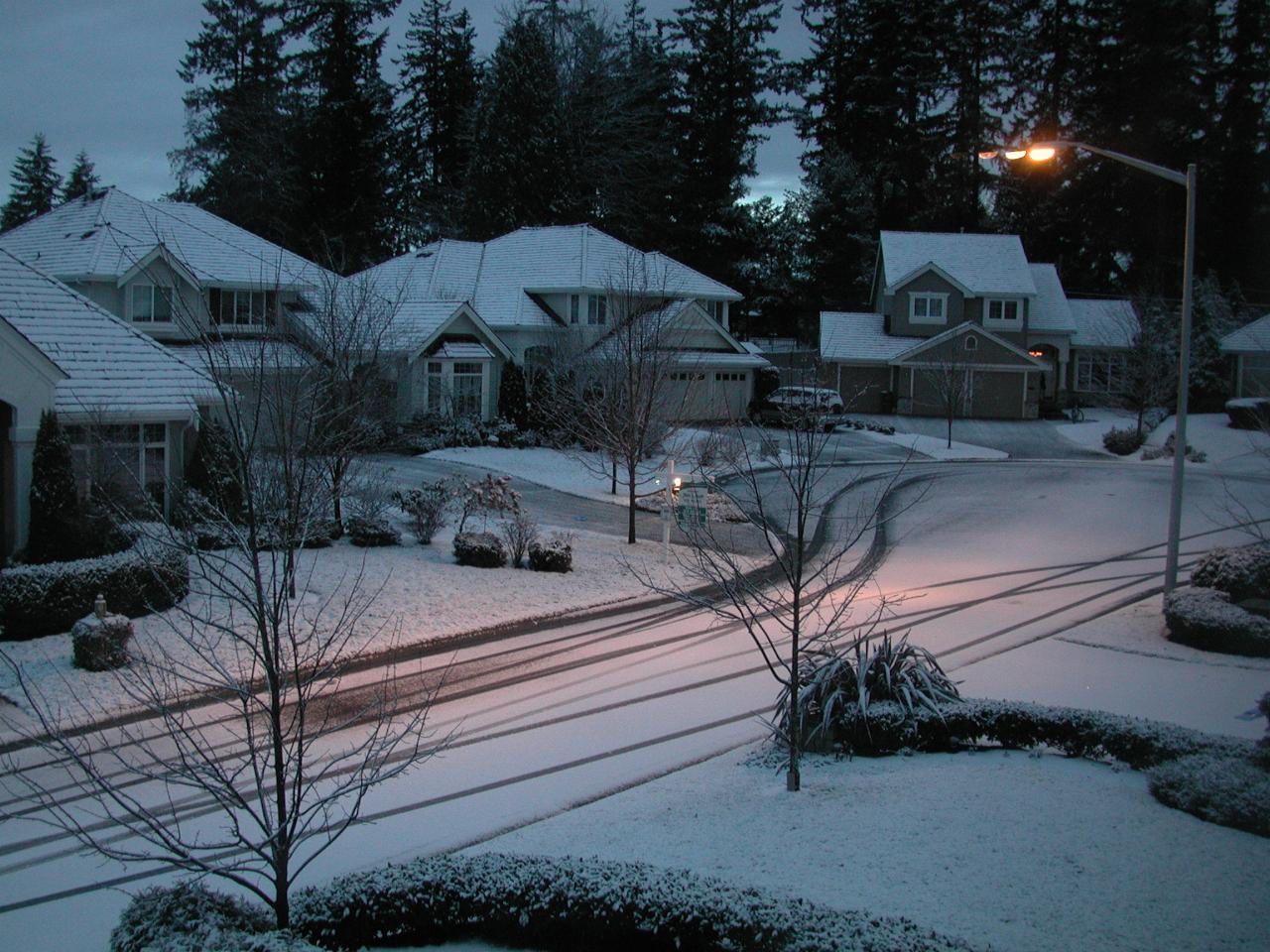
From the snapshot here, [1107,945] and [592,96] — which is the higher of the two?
[592,96]

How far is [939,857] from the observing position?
25.8 ft

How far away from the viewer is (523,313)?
148ft

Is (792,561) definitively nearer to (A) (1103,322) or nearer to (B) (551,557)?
(B) (551,557)

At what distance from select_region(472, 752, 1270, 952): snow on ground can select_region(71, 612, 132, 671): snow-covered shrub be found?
7527mm

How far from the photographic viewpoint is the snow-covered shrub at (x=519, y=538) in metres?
21.6

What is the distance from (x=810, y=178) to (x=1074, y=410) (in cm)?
2177

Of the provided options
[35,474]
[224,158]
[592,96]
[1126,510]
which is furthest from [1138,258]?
[35,474]

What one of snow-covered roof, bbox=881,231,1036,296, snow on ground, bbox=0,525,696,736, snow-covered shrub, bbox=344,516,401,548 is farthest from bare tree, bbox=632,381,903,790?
snow-covered roof, bbox=881,231,1036,296

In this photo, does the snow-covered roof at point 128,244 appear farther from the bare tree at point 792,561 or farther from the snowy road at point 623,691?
the snowy road at point 623,691

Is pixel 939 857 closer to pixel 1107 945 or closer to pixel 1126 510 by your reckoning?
pixel 1107 945

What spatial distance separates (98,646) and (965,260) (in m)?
49.0

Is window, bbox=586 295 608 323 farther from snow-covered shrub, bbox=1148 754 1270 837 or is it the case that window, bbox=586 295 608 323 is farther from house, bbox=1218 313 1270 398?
snow-covered shrub, bbox=1148 754 1270 837

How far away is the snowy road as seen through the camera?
9102 mm

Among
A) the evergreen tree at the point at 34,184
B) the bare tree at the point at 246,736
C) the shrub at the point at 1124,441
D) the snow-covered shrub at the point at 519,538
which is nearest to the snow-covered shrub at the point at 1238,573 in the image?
the snow-covered shrub at the point at 519,538
